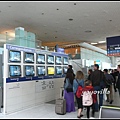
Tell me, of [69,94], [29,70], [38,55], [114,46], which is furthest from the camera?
[114,46]

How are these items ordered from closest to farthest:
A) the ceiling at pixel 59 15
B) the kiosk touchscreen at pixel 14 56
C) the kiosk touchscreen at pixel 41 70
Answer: the kiosk touchscreen at pixel 14 56 → the ceiling at pixel 59 15 → the kiosk touchscreen at pixel 41 70

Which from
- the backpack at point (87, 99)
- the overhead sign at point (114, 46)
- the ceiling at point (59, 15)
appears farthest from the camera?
the overhead sign at point (114, 46)

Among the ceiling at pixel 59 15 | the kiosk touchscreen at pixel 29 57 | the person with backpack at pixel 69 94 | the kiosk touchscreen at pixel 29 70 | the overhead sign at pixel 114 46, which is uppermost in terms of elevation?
the ceiling at pixel 59 15

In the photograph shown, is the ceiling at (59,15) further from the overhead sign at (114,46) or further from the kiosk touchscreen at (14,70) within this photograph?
the kiosk touchscreen at (14,70)

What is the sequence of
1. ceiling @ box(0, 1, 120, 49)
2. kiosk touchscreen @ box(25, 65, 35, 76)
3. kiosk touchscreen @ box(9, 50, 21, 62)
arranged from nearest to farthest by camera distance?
kiosk touchscreen @ box(9, 50, 21, 62), ceiling @ box(0, 1, 120, 49), kiosk touchscreen @ box(25, 65, 35, 76)

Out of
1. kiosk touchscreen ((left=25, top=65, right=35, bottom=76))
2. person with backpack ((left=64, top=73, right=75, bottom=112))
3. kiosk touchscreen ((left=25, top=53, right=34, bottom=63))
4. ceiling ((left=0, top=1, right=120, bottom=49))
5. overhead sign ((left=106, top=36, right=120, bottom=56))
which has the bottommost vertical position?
person with backpack ((left=64, top=73, right=75, bottom=112))

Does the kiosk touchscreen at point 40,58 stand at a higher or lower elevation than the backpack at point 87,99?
higher

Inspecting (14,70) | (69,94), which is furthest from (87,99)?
(14,70)

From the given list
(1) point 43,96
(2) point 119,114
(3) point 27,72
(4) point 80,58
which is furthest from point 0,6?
(4) point 80,58

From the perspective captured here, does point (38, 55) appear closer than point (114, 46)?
Yes

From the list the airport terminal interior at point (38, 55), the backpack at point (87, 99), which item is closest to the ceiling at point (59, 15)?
the airport terminal interior at point (38, 55)

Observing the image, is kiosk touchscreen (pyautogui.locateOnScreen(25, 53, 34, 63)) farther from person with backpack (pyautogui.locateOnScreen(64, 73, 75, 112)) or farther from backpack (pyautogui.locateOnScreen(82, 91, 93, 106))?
backpack (pyautogui.locateOnScreen(82, 91, 93, 106))

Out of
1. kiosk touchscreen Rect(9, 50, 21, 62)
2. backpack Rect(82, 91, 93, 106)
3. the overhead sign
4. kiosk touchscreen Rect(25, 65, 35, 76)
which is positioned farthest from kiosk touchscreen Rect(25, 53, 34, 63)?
the overhead sign

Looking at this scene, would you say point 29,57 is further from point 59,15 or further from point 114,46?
point 114,46
